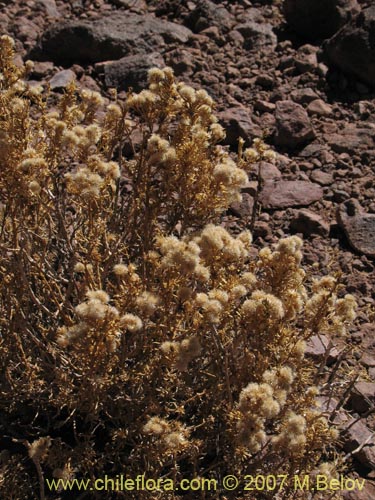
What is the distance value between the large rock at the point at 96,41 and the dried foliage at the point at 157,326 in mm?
2735

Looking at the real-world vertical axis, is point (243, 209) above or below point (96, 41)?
below

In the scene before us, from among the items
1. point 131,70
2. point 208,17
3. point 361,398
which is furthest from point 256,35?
point 361,398

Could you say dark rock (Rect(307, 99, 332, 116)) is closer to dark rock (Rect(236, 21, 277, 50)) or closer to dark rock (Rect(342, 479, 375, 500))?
dark rock (Rect(236, 21, 277, 50))

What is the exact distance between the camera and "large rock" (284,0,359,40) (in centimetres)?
561

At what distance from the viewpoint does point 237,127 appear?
464cm

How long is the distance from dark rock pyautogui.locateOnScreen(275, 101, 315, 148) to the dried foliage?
1.73 meters

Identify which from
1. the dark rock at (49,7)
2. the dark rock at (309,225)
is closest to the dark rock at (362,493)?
the dark rock at (309,225)

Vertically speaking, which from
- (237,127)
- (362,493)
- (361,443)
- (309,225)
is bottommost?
(362,493)

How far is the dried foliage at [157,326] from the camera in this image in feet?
6.86

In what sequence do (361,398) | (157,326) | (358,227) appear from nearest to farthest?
(157,326) → (361,398) → (358,227)

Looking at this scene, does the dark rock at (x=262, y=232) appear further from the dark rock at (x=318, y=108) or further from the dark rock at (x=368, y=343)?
the dark rock at (x=318, y=108)

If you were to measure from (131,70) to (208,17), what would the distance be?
3.68 ft

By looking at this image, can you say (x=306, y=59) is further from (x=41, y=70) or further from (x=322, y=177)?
(x=41, y=70)

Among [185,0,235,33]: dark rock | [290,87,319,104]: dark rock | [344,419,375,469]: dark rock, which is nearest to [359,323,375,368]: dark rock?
[344,419,375,469]: dark rock
